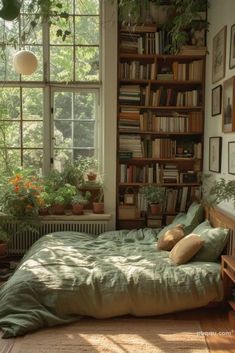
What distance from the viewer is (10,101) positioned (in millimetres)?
4762

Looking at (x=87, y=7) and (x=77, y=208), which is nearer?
(x=77, y=208)

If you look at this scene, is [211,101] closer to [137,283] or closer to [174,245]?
[174,245]

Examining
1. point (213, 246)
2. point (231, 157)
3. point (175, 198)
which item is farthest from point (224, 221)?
point (175, 198)

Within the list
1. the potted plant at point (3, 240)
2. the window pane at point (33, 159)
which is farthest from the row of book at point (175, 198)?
the potted plant at point (3, 240)

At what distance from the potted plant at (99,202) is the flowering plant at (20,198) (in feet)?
2.29

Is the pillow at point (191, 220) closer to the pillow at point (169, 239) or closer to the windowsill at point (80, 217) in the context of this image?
the pillow at point (169, 239)

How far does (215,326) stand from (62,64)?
350 centimetres

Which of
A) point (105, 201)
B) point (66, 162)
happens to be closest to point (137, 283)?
point (105, 201)

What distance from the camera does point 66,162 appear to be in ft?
15.8

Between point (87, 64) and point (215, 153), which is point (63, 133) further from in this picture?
point (215, 153)

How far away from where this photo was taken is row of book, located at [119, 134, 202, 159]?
15.2ft

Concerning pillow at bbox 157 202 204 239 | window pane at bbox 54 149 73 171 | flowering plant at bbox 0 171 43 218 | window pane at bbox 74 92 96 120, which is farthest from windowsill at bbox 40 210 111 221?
window pane at bbox 74 92 96 120

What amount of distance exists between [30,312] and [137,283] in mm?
823

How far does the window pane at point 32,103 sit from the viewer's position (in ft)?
15.6
